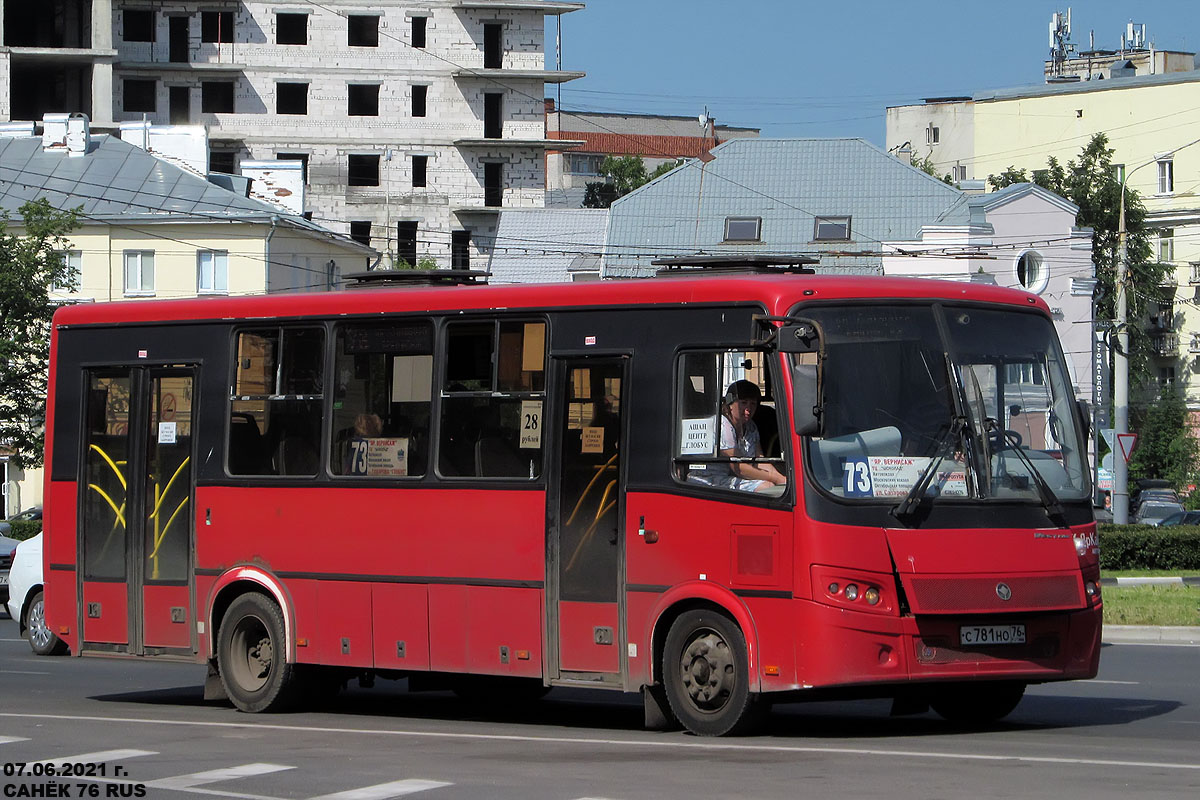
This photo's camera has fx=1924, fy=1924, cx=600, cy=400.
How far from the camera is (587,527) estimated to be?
1280 cm

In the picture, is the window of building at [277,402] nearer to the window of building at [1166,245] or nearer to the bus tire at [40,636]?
the bus tire at [40,636]

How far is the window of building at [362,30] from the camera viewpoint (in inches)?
3652

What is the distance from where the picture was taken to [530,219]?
238ft

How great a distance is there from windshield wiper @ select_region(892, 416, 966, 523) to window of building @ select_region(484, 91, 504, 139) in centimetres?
8380

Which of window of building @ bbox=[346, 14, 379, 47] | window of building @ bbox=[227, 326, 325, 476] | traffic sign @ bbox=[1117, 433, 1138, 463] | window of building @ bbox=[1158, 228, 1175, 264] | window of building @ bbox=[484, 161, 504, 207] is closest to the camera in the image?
→ window of building @ bbox=[227, 326, 325, 476]

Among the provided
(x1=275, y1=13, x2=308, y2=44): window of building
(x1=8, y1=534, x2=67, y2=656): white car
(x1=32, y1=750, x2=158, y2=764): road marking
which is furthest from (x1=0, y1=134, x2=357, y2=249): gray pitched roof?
(x1=32, y1=750, x2=158, y2=764): road marking

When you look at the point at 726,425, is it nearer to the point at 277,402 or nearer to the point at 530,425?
the point at 530,425

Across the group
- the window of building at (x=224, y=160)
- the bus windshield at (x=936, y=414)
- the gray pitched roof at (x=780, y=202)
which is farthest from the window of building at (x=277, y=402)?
the window of building at (x=224, y=160)

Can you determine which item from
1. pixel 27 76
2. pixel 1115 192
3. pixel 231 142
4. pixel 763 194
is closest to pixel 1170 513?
pixel 763 194

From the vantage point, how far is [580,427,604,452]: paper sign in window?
12867 mm

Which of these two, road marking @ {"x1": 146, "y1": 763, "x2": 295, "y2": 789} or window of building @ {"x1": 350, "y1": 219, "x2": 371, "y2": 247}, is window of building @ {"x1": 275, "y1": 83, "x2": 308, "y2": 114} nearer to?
window of building @ {"x1": 350, "y1": 219, "x2": 371, "y2": 247}

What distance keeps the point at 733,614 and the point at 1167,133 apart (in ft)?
265

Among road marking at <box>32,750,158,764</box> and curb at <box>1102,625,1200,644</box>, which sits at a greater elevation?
road marking at <box>32,750,158,764</box>

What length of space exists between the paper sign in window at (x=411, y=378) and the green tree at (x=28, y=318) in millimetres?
35007
